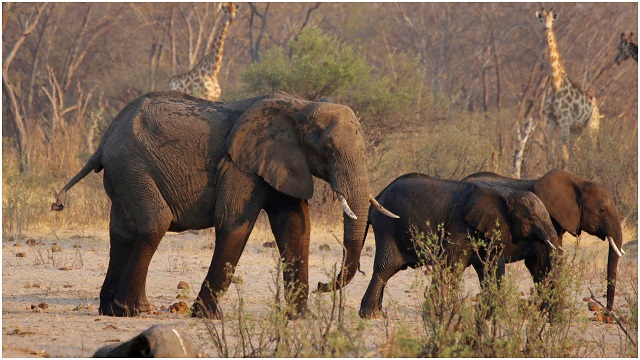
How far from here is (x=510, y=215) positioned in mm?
7887

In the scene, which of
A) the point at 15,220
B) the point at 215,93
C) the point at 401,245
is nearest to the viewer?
the point at 401,245

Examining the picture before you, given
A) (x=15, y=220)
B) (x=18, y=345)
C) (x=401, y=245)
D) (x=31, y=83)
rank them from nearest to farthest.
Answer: (x=18, y=345) < (x=401, y=245) < (x=15, y=220) < (x=31, y=83)

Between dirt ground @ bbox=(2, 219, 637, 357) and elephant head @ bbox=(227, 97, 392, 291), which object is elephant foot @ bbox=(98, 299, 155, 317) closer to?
dirt ground @ bbox=(2, 219, 637, 357)

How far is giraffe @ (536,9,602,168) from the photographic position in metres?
18.1

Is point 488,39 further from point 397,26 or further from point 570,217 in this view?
point 570,217

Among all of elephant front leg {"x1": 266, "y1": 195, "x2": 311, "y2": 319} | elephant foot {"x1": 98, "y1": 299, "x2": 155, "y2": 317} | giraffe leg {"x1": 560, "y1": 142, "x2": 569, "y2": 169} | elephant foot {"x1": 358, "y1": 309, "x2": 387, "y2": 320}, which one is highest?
giraffe leg {"x1": 560, "y1": 142, "x2": 569, "y2": 169}

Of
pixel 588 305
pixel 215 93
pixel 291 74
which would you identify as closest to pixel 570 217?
pixel 588 305

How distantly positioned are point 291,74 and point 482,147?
116 inches

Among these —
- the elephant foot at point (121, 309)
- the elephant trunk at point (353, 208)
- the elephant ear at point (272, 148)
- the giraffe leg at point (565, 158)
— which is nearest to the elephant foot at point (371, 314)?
the elephant trunk at point (353, 208)

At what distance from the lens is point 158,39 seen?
2931 centimetres

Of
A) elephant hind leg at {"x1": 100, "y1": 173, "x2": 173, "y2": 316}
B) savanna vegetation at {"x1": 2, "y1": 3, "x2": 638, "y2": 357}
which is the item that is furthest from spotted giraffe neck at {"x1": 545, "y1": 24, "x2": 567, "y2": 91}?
elephant hind leg at {"x1": 100, "y1": 173, "x2": 173, "y2": 316}

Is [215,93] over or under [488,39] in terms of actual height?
under

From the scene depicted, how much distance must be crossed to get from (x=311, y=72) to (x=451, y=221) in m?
8.15

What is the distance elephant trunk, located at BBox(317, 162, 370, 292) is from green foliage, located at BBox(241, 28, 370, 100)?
875cm
